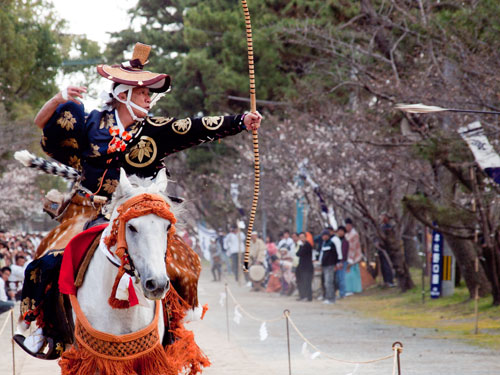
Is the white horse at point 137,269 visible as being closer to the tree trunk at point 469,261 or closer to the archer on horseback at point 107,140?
the archer on horseback at point 107,140

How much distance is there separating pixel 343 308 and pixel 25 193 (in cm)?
3913

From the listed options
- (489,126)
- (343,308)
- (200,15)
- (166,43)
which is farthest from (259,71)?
(489,126)

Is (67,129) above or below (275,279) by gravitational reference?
above

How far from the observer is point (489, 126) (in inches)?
598

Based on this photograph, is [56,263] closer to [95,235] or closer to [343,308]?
[95,235]

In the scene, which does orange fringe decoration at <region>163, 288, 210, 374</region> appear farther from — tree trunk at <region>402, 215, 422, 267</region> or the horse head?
tree trunk at <region>402, 215, 422, 267</region>

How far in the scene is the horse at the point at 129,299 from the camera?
546 cm

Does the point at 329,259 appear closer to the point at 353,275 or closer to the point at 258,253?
the point at 353,275

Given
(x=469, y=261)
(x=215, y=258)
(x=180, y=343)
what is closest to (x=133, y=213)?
(x=180, y=343)

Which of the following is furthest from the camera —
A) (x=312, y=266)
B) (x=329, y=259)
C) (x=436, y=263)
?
(x=312, y=266)

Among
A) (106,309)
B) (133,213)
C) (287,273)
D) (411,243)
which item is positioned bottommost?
(287,273)

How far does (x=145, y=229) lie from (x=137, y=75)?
1795mm

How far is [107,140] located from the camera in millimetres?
6797

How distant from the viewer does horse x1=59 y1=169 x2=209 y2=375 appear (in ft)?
17.9
